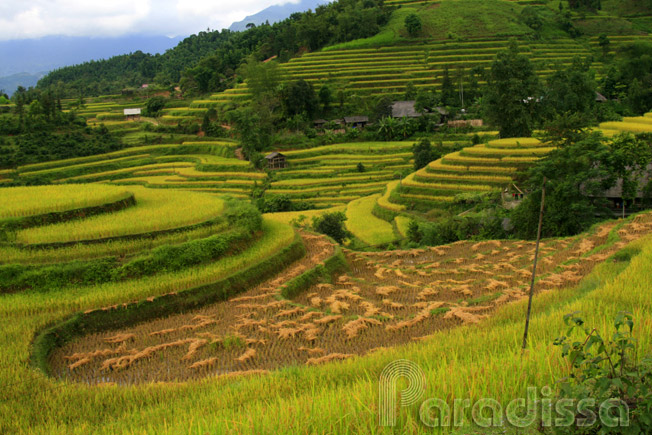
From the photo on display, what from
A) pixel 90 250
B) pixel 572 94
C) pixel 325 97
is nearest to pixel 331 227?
pixel 90 250

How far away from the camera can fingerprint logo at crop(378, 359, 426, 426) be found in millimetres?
2717

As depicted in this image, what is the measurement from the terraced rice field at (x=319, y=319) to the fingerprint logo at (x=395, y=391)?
2.53 meters

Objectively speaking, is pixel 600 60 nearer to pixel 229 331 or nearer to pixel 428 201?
pixel 428 201

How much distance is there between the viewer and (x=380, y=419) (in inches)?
107

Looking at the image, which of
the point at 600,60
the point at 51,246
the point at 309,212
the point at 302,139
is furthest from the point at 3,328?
the point at 600,60

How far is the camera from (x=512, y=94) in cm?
2553

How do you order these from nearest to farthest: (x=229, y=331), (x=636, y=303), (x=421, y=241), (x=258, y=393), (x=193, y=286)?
(x=258, y=393)
(x=636, y=303)
(x=229, y=331)
(x=193, y=286)
(x=421, y=241)

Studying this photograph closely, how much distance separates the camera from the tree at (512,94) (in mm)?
25297

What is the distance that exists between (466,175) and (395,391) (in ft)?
68.5

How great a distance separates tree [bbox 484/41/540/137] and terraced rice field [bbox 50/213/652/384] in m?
16.4

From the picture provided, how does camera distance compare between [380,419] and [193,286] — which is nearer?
[380,419]

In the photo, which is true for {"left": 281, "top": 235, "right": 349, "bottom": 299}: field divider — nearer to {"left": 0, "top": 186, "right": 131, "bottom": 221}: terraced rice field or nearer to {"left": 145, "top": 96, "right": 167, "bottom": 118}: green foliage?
{"left": 0, "top": 186, "right": 131, "bottom": 221}: terraced rice field

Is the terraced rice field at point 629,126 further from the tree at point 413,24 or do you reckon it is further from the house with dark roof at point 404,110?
the tree at point 413,24

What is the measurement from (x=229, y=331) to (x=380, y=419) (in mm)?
4974
